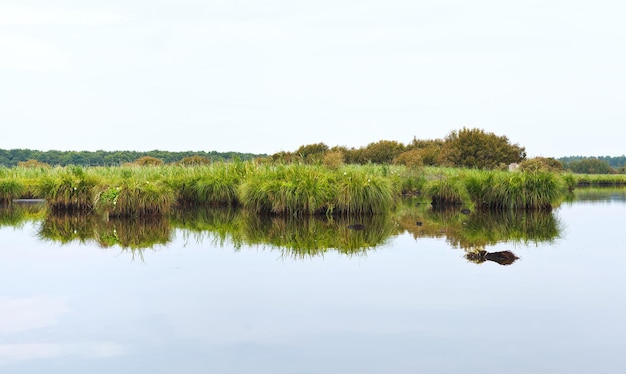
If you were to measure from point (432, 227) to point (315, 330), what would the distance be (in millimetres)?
9247

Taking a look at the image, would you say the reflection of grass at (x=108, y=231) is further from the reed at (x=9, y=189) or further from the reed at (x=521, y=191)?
the reed at (x=521, y=191)

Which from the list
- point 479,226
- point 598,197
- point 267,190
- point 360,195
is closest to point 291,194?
point 267,190

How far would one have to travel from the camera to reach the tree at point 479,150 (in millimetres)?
52438

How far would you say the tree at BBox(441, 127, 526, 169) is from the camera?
52438 millimetres

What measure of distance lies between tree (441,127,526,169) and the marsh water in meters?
40.5

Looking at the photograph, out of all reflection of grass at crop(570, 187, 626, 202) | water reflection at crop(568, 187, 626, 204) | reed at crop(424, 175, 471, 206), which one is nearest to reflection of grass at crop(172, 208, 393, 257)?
reed at crop(424, 175, 471, 206)

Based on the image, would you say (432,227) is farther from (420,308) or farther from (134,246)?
(420,308)

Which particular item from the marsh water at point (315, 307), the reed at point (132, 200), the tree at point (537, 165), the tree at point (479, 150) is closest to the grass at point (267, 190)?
the reed at point (132, 200)

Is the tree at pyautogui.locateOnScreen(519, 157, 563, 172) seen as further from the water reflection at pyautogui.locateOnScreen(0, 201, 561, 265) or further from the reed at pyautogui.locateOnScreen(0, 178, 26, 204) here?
the reed at pyautogui.locateOnScreen(0, 178, 26, 204)

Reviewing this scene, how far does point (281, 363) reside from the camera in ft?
16.1

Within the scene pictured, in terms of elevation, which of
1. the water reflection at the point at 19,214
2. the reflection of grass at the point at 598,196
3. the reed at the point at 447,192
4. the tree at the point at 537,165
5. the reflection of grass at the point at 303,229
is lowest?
the reflection of grass at the point at 598,196

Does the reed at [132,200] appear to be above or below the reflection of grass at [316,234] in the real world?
above

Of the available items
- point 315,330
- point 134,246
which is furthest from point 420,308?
point 134,246

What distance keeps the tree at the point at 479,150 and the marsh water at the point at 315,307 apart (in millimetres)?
40451
